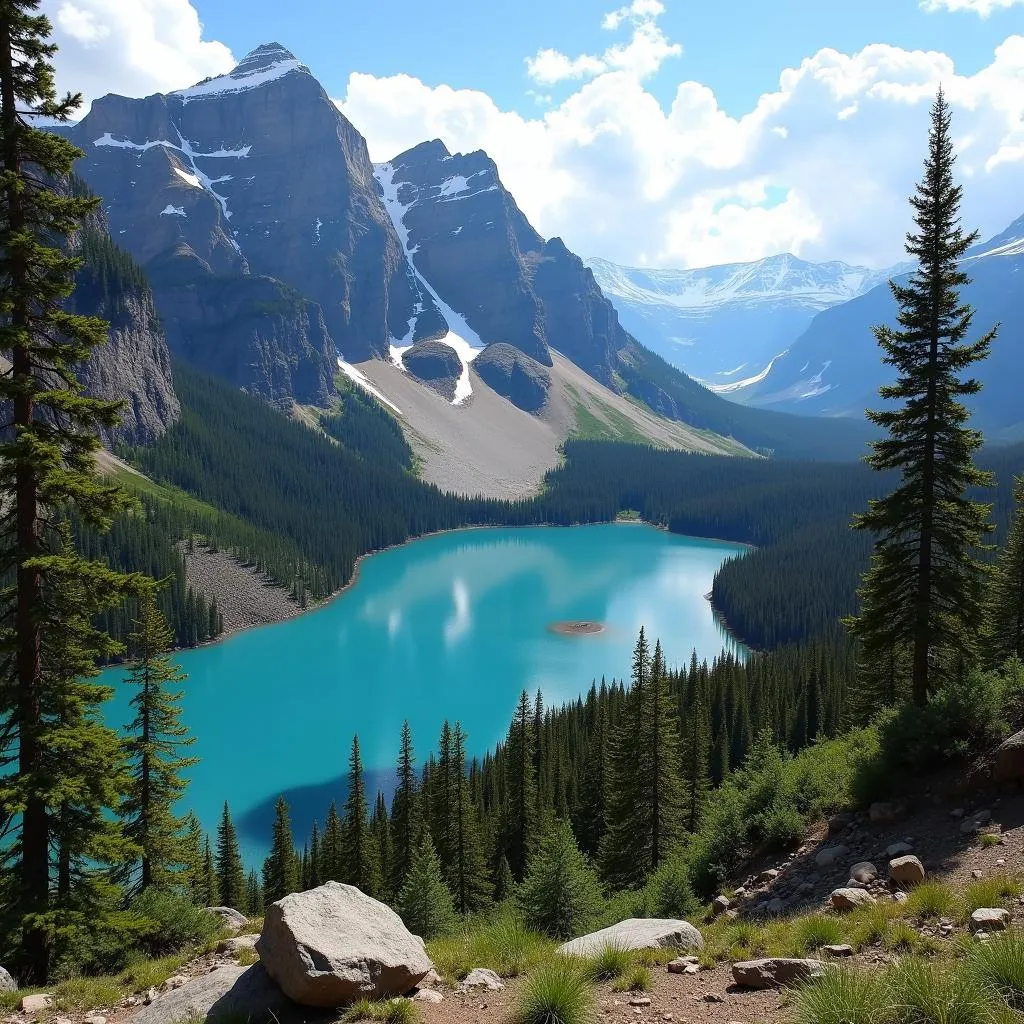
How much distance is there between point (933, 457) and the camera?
20375 mm

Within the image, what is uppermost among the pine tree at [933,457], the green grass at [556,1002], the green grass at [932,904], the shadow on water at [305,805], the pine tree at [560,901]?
the pine tree at [933,457]

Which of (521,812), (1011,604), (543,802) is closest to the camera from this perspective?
(1011,604)

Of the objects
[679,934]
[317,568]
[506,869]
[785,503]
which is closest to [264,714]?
[506,869]

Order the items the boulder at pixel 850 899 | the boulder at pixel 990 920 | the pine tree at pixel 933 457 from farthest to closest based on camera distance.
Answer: the pine tree at pixel 933 457, the boulder at pixel 850 899, the boulder at pixel 990 920

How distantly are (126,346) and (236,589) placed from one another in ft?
242

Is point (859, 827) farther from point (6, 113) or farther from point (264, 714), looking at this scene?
point (264, 714)

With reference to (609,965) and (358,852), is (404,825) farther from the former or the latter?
(609,965)

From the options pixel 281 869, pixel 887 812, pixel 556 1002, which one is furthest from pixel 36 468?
pixel 281 869

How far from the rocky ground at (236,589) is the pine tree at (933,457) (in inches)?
4021

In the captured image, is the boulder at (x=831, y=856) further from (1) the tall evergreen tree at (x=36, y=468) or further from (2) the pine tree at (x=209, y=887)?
(2) the pine tree at (x=209, y=887)

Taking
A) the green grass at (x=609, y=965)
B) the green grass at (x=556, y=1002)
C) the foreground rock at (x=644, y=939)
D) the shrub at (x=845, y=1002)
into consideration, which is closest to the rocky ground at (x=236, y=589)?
the foreground rock at (x=644, y=939)

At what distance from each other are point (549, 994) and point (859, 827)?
9.75m

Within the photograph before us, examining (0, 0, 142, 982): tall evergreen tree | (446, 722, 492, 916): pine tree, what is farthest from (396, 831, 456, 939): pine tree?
(446, 722, 492, 916): pine tree

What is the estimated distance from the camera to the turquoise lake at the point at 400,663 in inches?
2544
